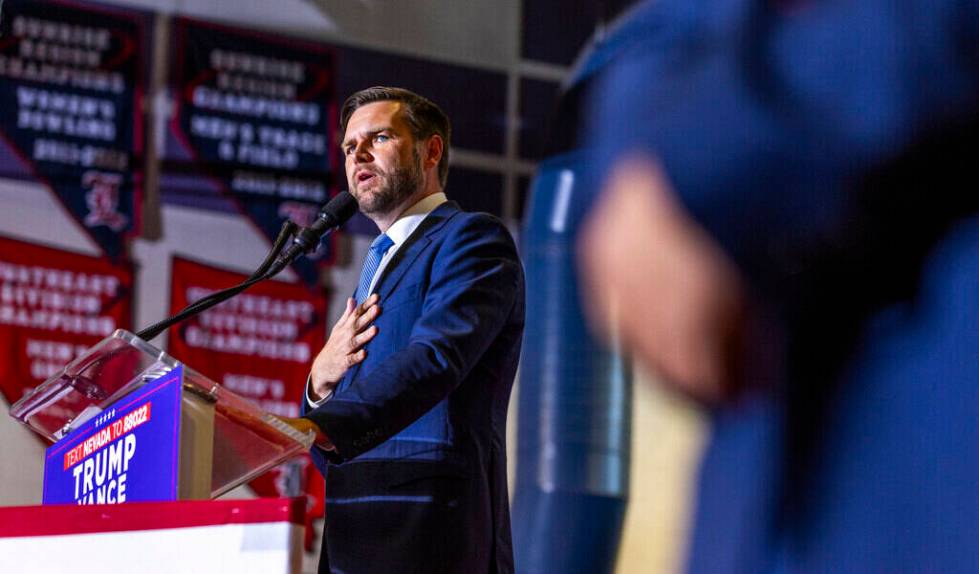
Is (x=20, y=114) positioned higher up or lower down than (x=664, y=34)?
higher up

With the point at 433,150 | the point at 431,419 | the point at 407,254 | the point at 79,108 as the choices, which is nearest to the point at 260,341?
the point at 79,108

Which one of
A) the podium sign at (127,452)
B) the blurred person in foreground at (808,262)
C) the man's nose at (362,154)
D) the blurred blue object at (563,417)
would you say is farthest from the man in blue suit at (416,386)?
the blurred blue object at (563,417)

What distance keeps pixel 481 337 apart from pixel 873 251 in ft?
3.00

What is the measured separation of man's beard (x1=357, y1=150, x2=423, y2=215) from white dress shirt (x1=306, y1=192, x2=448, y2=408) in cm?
2

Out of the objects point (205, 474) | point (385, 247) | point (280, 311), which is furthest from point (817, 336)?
point (280, 311)

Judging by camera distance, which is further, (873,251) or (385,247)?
(385,247)

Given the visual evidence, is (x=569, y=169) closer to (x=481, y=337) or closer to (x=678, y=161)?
(x=481, y=337)

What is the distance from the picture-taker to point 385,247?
4.86 feet

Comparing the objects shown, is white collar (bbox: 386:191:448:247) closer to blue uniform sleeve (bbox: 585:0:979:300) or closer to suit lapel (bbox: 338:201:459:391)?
suit lapel (bbox: 338:201:459:391)

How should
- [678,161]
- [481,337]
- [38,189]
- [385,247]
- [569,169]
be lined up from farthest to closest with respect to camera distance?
[569,169]
[38,189]
[385,247]
[481,337]
[678,161]

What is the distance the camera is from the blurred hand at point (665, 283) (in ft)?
1.21

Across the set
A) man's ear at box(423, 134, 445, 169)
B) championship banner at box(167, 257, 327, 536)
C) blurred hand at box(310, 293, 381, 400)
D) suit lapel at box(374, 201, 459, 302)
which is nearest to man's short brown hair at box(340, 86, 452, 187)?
man's ear at box(423, 134, 445, 169)

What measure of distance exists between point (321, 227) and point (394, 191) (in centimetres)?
18

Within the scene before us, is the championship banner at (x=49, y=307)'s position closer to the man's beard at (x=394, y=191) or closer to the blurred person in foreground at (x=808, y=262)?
the man's beard at (x=394, y=191)
